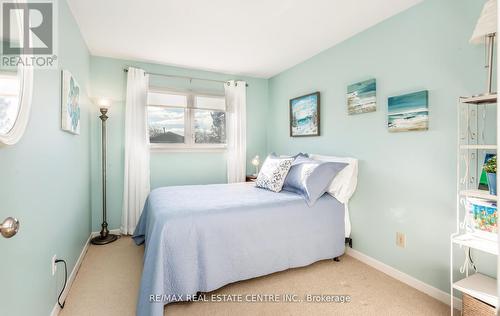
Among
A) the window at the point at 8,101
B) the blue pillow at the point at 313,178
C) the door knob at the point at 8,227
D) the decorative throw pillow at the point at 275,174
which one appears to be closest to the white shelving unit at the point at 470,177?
the blue pillow at the point at 313,178

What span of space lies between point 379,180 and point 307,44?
179 cm

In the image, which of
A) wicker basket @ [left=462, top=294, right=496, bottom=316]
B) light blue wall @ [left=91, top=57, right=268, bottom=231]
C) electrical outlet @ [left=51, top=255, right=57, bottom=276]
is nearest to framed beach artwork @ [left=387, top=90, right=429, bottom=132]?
wicker basket @ [left=462, top=294, right=496, bottom=316]

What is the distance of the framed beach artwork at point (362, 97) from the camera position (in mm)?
2543

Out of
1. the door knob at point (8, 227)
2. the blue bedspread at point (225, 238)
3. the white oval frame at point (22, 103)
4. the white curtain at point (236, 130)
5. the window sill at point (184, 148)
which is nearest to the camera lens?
the door knob at point (8, 227)

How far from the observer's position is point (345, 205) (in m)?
2.74

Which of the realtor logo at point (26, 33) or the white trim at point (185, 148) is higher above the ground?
the realtor logo at point (26, 33)

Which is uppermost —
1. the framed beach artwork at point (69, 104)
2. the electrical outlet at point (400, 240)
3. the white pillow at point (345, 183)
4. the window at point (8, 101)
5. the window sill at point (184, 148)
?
the framed beach artwork at point (69, 104)

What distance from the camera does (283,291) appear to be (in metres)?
2.13

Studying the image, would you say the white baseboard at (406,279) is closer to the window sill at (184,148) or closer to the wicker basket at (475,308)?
the wicker basket at (475,308)

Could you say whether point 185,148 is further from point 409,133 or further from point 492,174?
point 492,174

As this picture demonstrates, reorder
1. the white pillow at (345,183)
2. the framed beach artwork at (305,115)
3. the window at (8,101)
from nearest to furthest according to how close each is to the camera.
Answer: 1. the window at (8,101)
2. the white pillow at (345,183)
3. the framed beach artwork at (305,115)

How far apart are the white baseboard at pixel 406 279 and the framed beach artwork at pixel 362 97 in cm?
155

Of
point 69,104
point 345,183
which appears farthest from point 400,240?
point 69,104

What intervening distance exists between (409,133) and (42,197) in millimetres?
2839
